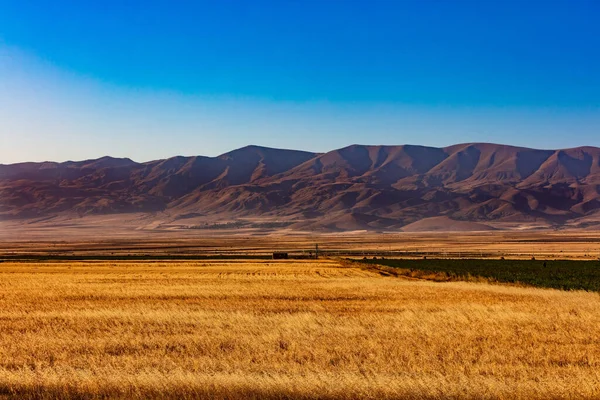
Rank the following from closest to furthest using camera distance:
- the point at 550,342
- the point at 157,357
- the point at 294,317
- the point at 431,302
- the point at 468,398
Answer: the point at 468,398, the point at 157,357, the point at 550,342, the point at 294,317, the point at 431,302

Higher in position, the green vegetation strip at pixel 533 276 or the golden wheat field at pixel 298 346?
the golden wheat field at pixel 298 346

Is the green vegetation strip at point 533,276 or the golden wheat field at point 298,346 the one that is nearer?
the golden wheat field at point 298,346

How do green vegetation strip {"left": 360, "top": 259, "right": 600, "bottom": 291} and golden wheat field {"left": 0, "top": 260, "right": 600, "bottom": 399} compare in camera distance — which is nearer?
golden wheat field {"left": 0, "top": 260, "right": 600, "bottom": 399}

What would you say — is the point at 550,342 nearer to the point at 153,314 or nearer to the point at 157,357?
the point at 157,357

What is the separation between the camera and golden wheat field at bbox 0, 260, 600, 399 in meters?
11.2

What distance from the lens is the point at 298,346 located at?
16.2 metres

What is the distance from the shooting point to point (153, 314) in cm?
2261

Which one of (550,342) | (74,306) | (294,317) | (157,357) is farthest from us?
(74,306)

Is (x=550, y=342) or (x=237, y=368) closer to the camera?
(x=237, y=368)

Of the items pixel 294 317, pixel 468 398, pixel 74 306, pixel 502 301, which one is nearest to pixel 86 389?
pixel 468 398

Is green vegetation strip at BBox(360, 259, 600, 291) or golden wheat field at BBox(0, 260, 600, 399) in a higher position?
golden wheat field at BBox(0, 260, 600, 399)

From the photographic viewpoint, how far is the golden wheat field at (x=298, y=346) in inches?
442

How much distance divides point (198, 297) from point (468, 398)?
68.3 feet

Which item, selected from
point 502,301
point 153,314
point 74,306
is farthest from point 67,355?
point 502,301
